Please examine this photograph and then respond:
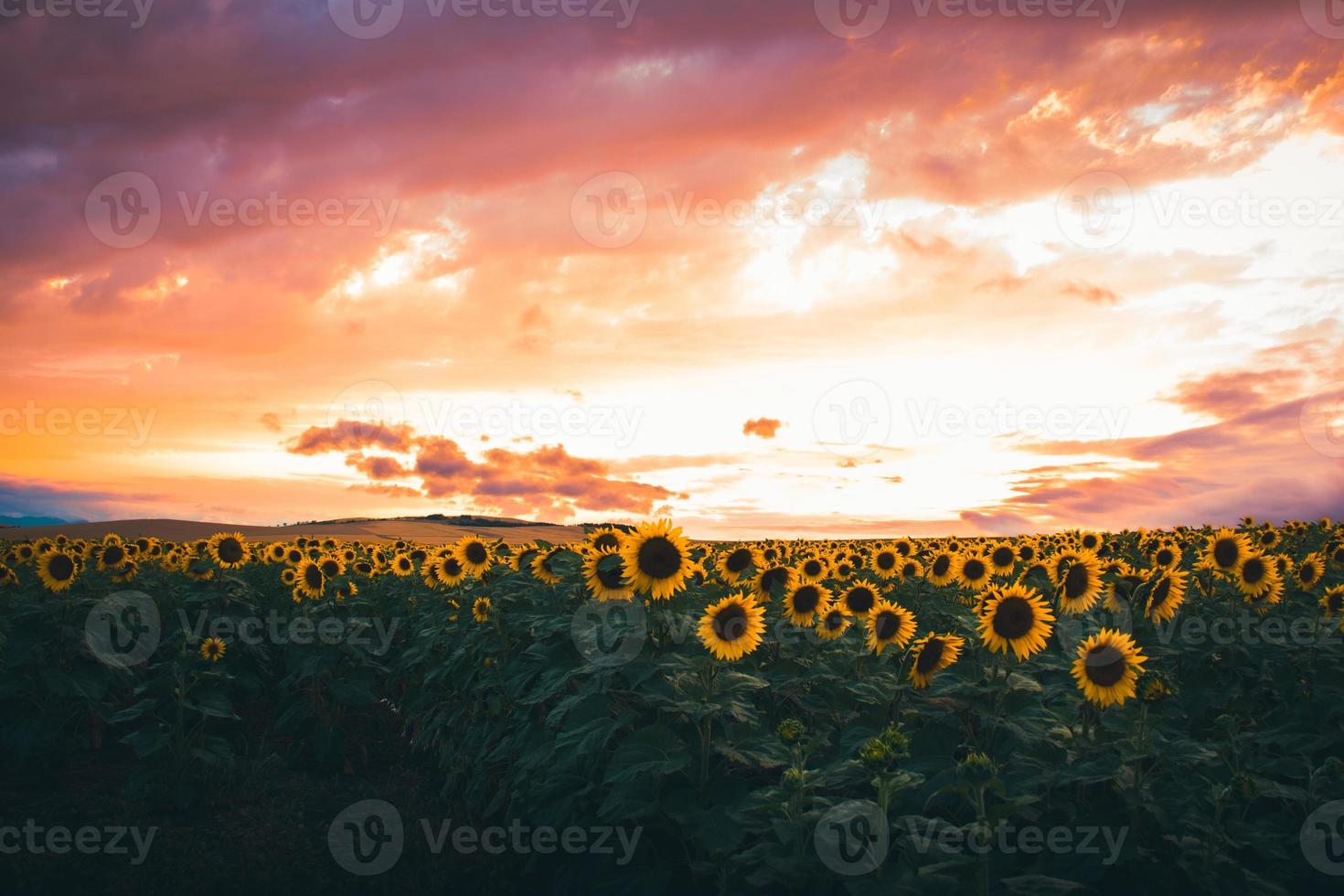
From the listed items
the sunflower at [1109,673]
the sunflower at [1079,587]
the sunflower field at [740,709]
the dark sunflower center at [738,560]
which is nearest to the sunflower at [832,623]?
the sunflower field at [740,709]

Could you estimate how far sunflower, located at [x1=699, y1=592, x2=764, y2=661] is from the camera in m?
6.48

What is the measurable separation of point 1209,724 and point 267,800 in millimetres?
10248

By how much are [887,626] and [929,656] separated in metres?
1.27

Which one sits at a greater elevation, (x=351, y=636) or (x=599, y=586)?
(x=599, y=586)

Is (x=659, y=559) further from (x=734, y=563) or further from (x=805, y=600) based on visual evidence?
(x=805, y=600)

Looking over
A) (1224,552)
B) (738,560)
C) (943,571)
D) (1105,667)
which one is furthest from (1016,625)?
(1224,552)

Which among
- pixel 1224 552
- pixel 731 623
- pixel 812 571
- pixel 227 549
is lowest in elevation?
pixel 731 623

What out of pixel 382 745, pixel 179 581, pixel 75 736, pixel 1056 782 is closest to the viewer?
pixel 1056 782

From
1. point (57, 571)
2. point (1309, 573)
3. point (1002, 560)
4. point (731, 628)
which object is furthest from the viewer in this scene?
point (1002, 560)

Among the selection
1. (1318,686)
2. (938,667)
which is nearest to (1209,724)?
(1318,686)

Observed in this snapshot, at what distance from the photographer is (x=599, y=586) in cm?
735

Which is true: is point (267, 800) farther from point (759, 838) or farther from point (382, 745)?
point (759, 838)

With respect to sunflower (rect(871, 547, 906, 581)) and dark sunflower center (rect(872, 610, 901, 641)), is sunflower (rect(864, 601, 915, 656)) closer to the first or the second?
dark sunflower center (rect(872, 610, 901, 641))

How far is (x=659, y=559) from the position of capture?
22.8ft
